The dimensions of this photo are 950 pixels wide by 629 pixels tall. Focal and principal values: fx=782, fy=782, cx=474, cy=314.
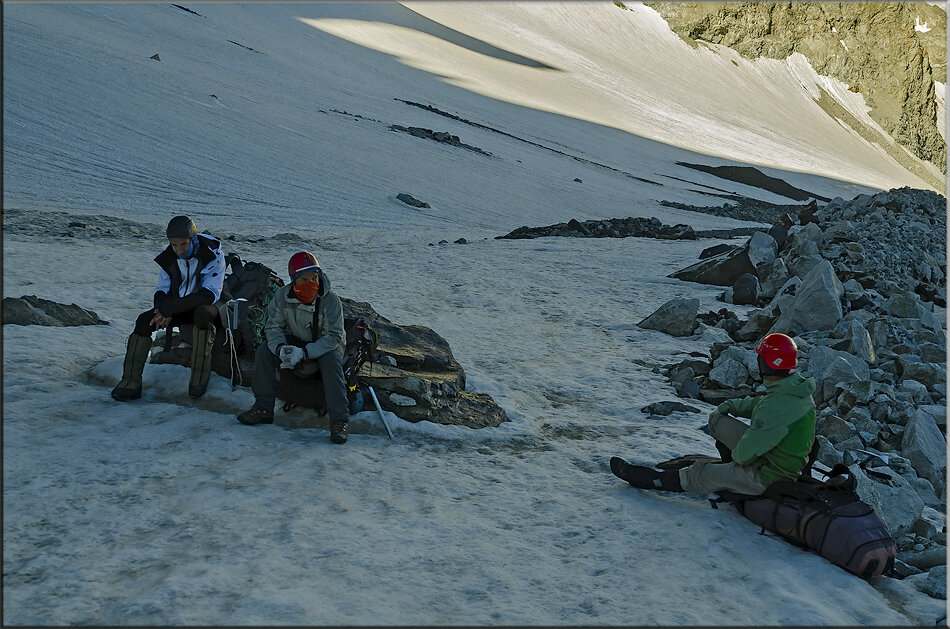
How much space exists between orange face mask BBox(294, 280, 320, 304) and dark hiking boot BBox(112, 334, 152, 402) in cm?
130

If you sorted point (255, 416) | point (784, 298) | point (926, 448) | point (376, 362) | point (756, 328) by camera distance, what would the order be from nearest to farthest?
point (255, 416) < point (926, 448) < point (376, 362) < point (756, 328) < point (784, 298)

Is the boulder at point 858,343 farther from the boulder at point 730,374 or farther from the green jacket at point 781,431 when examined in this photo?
the green jacket at point 781,431

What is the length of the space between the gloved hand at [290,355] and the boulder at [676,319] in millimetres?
6096

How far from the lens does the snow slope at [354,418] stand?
3.69 metres

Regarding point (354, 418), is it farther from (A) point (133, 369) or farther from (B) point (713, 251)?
(B) point (713, 251)

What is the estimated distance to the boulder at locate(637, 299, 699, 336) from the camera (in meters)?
10.1

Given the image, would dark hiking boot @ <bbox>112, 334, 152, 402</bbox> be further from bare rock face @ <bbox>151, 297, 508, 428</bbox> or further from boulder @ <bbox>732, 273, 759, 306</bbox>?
boulder @ <bbox>732, 273, 759, 306</bbox>

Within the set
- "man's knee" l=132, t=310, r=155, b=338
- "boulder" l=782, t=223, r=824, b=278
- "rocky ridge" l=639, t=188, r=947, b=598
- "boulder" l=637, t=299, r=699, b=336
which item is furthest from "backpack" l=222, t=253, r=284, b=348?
"boulder" l=782, t=223, r=824, b=278

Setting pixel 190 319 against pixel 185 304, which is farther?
pixel 190 319

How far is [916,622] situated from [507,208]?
2045cm

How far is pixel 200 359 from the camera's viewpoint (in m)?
5.84

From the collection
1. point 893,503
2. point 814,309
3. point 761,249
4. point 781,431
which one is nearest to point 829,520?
point 781,431

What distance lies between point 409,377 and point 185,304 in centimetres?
174

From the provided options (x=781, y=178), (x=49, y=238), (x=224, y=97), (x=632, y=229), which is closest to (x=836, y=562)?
(x=49, y=238)
